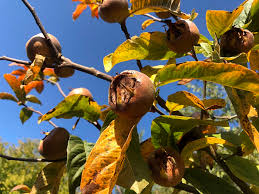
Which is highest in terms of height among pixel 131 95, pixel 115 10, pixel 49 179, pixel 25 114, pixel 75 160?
pixel 115 10

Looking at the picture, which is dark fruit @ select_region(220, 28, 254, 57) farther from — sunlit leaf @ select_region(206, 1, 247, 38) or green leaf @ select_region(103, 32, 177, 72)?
green leaf @ select_region(103, 32, 177, 72)

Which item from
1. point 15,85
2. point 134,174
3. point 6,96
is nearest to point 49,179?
point 134,174

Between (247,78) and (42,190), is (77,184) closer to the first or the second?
(42,190)

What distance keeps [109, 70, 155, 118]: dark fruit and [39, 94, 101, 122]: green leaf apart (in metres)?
0.39

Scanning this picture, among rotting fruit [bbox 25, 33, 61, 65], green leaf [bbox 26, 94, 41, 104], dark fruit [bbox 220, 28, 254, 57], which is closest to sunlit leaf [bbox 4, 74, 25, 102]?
green leaf [bbox 26, 94, 41, 104]

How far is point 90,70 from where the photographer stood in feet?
3.87

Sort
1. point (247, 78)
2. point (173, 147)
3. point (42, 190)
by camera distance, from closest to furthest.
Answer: point (247, 78)
point (173, 147)
point (42, 190)

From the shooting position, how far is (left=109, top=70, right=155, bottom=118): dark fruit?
0.75 m

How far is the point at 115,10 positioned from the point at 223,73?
0.85 metres

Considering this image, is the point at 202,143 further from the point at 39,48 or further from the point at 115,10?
the point at 39,48

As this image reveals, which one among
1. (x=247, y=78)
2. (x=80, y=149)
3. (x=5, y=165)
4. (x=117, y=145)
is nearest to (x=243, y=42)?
(x=247, y=78)

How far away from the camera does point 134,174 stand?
0.82 m

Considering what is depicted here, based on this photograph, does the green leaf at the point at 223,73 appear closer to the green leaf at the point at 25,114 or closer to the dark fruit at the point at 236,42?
the dark fruit at the point at 236,42

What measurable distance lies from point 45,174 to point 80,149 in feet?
1.44
